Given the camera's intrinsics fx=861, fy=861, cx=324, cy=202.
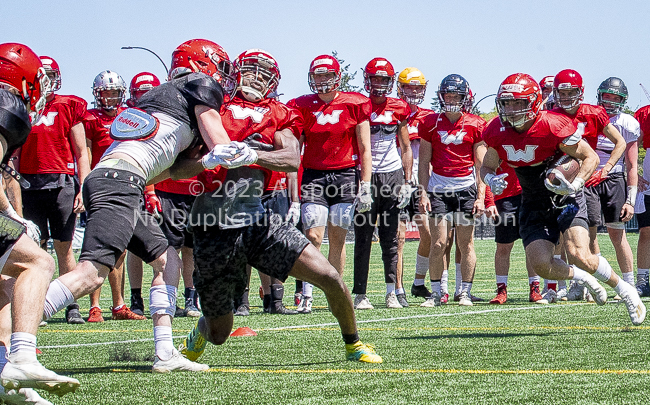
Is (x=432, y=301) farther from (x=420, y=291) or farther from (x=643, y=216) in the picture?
(x=643, y=216)

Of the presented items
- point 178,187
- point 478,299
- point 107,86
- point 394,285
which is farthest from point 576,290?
point 107,86

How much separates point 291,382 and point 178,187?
3.38 metres

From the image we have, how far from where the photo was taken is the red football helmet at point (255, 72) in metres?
4.76

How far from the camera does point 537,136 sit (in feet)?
19.7

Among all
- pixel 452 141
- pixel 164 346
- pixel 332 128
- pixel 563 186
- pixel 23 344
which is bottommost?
pixel 164 346

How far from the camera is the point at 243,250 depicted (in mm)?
4395

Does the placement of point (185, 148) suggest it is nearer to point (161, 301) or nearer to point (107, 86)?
point (161, 301)

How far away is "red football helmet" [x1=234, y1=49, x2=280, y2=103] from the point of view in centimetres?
476

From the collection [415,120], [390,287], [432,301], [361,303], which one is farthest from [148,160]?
[415,120]

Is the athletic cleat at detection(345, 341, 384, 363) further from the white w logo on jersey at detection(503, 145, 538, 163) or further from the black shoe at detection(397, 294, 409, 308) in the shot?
the black shoe at detection(397, 294, 409, 308)

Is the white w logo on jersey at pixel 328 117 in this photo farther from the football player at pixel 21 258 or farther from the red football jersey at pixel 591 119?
the football player at pixel 21 258

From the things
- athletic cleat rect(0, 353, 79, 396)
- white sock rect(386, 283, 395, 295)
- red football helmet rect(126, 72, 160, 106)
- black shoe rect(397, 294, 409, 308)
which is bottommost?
black shoe rect(397, 294, 409, 308)

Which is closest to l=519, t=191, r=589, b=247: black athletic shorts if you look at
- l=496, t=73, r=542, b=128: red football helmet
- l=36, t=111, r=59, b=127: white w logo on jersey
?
l=496, t=73, r=542, b=128: red football helmet

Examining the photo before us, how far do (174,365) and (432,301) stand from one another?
4.22m
